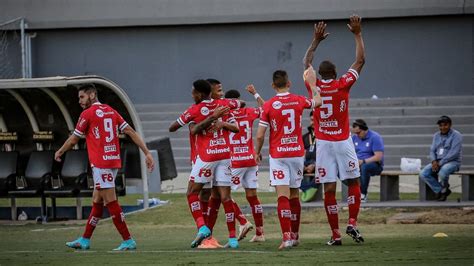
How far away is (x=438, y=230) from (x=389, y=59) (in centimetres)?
A: 1848

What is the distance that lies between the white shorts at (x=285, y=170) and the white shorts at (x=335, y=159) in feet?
1.08

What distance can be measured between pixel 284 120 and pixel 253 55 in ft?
A: 74.4

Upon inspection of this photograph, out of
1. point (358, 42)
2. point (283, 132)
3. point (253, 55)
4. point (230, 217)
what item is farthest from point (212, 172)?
point (253, 55)

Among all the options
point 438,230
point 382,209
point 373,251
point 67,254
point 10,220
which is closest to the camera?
point 373,251

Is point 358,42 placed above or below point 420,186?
above

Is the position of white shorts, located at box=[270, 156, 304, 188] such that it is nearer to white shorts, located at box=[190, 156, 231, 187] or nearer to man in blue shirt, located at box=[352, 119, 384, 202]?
white shorts, located at box=[190, 156, 231, 187]

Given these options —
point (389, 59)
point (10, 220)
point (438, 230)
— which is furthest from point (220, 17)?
point (438, 230)

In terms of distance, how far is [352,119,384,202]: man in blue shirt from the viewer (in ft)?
82.0

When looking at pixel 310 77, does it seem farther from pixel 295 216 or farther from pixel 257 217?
pixel 257 217

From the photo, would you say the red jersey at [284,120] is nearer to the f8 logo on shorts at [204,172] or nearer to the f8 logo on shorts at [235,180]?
the f8 logo on shorts at [204,172]

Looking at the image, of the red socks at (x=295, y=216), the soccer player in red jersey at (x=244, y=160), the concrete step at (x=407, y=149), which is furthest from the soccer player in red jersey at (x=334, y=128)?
the concrete step at (x=407, y=149)

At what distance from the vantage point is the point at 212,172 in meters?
16.8

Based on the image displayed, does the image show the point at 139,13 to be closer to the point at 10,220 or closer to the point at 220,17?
the point at 220,17

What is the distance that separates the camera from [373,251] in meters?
15.1
